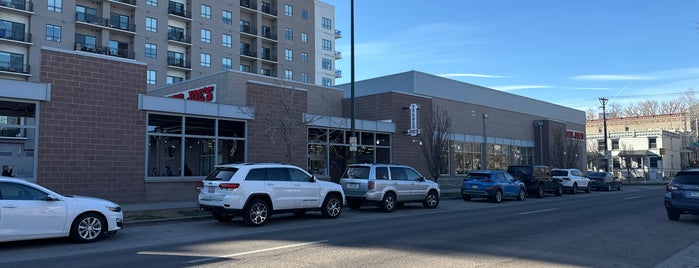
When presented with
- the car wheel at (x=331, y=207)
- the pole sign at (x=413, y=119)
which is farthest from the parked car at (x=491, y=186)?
the car wheel at (x=331, y=207)

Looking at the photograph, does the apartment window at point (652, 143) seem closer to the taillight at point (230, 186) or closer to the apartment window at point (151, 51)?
the apartment window at point (151, 51)

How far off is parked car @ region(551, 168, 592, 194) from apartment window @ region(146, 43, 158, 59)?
135 ft

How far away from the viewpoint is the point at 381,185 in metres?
17.5

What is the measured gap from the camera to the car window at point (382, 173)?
694 inches

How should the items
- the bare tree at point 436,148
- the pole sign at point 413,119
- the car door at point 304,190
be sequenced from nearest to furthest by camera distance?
the car door at point 304,190 < the bare tree at point 436,148 < the pole sign at point 413,119

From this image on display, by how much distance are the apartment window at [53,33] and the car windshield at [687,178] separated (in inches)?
1932

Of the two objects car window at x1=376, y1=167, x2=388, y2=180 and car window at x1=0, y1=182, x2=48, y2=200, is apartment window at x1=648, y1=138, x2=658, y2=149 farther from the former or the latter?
car window at x1=0, y1=182, x2=48, y2=200

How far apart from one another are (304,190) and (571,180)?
2297cm

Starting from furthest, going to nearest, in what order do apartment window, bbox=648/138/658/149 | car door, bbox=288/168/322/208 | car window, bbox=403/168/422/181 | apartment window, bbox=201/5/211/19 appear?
apartment window, bbox=648/138/658/149 → apartment window, bbox=201/5/211/19 → car window, bbox=403/168/422/181 → car door, bbox=288/168/322/208

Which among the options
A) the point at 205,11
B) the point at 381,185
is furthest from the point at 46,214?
the point at 205,11

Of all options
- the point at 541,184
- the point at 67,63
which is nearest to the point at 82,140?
the point at 67,63

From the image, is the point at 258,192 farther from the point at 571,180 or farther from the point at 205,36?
the point at 205,36

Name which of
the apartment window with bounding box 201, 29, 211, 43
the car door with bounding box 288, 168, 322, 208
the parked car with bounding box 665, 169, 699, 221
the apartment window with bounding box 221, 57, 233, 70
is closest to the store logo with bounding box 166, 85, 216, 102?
the car door with bounding box 288, 168, 322, 208

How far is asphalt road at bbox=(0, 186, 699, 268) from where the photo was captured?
8.34m
